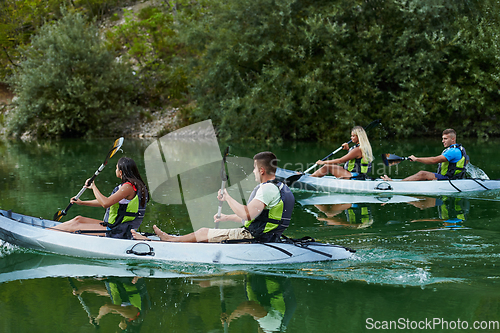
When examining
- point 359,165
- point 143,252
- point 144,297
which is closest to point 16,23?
point 359,165

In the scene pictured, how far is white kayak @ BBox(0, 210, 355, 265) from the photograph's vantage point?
4.97 m

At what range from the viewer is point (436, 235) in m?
6.22

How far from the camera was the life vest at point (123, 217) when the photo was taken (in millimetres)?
5309

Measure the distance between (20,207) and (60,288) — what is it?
14.8 feet

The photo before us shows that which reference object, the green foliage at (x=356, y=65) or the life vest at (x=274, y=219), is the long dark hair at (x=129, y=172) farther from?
the green foliage at (x=356, y=65)

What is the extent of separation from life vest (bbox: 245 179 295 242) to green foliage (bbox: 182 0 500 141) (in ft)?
52.1

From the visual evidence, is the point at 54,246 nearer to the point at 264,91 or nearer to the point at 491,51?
the point at 264,91

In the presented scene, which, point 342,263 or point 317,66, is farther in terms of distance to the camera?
point 317,66

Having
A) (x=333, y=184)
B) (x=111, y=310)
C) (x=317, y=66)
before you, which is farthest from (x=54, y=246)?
(x=317, y=66)

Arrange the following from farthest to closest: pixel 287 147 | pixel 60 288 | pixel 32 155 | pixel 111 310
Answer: pixel 287 147 < pixel 32 155 < pixel 60 288 < pixel 111 310

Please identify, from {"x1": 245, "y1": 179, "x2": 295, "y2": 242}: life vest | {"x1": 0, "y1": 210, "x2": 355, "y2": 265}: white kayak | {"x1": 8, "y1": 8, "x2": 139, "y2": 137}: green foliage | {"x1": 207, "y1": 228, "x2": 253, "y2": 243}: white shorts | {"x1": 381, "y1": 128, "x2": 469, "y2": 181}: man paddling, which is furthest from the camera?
{"x1": 8, "y1": 8, "x2": 139, "y2": 137}: green foliage

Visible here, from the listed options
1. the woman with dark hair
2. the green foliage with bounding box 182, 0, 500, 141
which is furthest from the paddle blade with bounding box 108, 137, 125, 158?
the green foliage with bounding box 182, 0, 500, 141

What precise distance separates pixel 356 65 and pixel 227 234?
57.0 ft

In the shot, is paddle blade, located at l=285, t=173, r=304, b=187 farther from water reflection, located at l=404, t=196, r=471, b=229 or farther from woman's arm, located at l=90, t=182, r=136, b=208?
woman's arm, located at l=90, t=182, r=136, b=208
